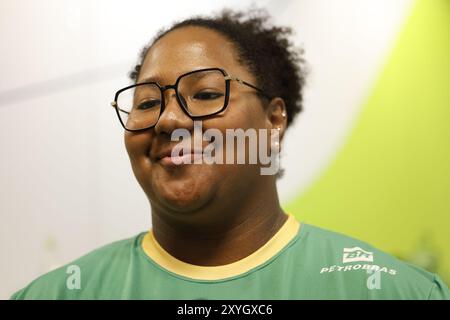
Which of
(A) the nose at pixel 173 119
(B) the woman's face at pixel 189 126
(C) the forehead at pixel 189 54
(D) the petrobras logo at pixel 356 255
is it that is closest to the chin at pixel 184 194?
(B) the woman's face at pixel 189 126

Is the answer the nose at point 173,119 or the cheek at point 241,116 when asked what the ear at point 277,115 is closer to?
the cheek at point 241,116

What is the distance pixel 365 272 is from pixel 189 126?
51 centimetres

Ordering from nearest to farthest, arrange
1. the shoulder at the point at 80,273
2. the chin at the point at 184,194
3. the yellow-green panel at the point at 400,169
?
the chin at the point at 184,194 → the shoulder at the point at 80,273 → the yellow-green panel at the point at 400,169

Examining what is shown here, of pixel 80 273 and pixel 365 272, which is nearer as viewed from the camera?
pixel 365 272

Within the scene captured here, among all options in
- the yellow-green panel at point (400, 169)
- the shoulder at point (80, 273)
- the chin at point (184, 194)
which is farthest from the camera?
the yellow-green panel at point (400, 169)

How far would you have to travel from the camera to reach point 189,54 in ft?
3.38

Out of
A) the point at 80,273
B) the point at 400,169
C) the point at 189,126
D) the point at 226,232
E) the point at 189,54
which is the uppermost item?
the point at 189,54

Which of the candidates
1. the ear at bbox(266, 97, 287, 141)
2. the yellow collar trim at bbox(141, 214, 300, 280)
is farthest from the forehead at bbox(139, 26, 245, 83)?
the yellow collar trim at bbox(141, 214, 300, 280)

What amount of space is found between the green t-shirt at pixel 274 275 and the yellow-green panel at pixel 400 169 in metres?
0.13

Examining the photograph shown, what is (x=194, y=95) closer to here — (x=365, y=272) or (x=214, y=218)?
(x=214, y=218)

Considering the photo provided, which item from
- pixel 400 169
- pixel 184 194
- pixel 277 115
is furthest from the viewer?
pixel 400 169

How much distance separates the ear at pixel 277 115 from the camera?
1.10 m

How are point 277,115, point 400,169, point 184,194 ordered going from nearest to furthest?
1. point 184,194
2. point 277,115
3. point 400,169

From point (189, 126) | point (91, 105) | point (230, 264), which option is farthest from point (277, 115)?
point (91, 105)
